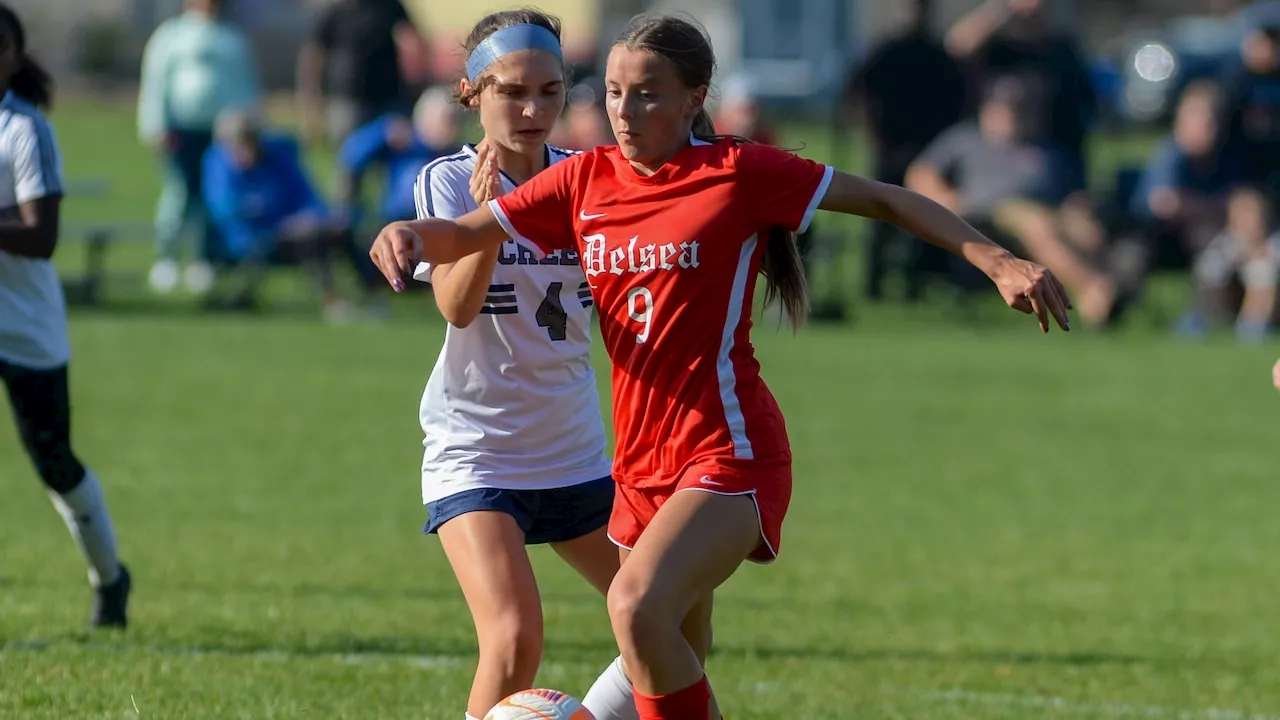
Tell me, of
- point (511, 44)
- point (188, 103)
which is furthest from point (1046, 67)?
point (511, 44)

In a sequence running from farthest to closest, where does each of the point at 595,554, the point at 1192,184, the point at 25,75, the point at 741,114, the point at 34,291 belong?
the point at 1192,184
the point at 741,114
the point at 25,75
the point at 34,291
the point at 595,554

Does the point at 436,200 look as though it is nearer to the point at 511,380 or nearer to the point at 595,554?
the point at 511,380

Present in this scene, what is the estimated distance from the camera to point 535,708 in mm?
4461

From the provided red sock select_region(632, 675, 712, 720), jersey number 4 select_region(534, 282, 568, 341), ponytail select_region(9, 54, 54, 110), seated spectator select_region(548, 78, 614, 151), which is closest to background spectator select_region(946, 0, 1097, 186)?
seated spectator select_region(548, 78, 614, 151)

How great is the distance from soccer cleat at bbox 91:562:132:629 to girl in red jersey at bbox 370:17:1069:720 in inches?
107

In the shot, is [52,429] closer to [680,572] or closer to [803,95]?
[680,572]

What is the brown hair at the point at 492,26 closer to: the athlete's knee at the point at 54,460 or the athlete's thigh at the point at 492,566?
the athlete's thigh at the point at 492,566

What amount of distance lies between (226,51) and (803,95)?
967 inches

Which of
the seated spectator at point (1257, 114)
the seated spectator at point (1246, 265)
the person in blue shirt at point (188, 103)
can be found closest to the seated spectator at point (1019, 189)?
the seated spectator at point (1246, 265)

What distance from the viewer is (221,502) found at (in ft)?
32.0

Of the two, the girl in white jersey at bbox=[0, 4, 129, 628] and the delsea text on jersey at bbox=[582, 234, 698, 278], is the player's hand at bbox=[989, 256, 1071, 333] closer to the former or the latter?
the delsea text on jersey at bbox=[582, 234, 698, 278]

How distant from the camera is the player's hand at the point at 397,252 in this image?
4191mm

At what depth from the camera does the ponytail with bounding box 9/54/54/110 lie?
6.44m

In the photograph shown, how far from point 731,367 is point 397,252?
2.67ft
